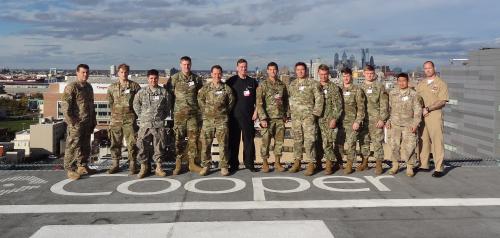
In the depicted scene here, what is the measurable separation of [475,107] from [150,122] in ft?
316

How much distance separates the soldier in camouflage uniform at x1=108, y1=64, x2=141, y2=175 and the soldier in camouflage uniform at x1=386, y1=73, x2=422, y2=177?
14.3 feet

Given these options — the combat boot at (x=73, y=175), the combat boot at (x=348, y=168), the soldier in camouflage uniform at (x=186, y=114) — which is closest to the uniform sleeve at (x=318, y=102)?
the combat boot at (x=348, y=168)

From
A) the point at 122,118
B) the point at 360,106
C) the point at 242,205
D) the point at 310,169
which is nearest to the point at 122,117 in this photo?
the point at 122,118

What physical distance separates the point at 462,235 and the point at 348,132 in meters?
3.20

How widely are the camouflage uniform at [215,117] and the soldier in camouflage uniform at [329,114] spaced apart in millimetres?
1578

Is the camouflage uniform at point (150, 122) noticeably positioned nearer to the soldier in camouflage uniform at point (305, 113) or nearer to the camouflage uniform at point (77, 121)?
the camouflage uniform at point (77, 121)

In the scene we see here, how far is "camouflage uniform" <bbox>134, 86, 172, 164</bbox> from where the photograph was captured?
7.14 m

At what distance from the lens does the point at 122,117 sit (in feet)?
24.3

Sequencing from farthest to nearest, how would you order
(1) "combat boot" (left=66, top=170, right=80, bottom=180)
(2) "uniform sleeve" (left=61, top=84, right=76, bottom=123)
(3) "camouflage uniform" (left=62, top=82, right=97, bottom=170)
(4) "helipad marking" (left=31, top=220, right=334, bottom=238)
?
(3) "camouflage uniform" (left=62, top=82, right=97, bottom=170) < (2) "uniform sleeve" (left=61, top=84, right=76, bottom=123) < (1) "combat boot" (left=66, top=170, right=80, bottom=180) < (4) "helipad marking" (left=31, top=220, right=334, bottom=238)

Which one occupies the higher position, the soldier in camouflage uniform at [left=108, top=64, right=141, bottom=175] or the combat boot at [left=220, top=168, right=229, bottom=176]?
the soldier in camouflage uniform at [left=108, top=64, right=141, bottom=175]

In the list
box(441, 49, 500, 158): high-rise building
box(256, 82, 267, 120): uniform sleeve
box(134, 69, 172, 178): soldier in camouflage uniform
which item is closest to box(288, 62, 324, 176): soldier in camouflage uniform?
box(256, 82, 267, 120): uniform sleeve

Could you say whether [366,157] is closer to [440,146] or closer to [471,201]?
[440,146]

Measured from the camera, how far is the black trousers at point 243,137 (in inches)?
298

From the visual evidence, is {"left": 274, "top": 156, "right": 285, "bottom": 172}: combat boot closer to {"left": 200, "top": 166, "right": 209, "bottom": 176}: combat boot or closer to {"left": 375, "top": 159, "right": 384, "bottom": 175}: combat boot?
{"left": 200, "top": 166, "right": 209, "bottom": 176}: combat boot
